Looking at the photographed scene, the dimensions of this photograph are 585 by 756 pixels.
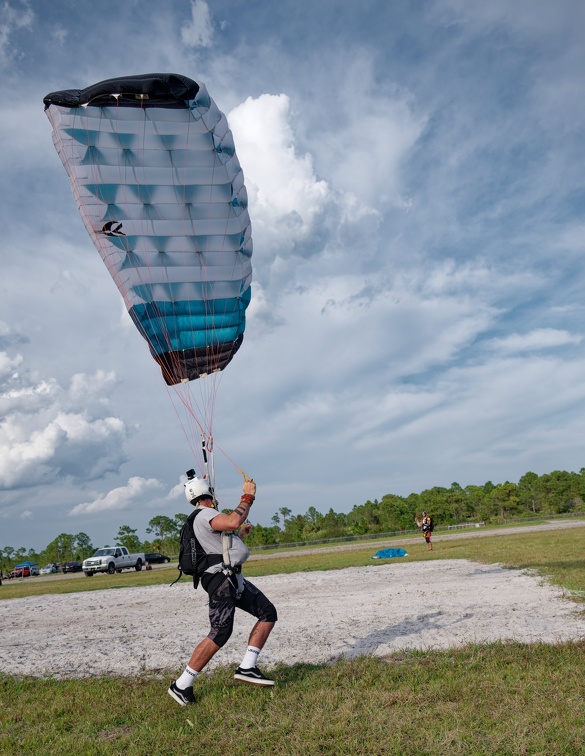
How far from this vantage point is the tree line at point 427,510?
270 ft

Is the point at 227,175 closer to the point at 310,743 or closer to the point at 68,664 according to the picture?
the point at 68,664

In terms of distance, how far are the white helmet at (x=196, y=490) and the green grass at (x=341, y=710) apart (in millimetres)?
1825

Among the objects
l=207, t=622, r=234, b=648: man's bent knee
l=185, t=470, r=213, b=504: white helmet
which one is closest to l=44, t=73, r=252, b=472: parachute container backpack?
l=185, t=470, r=213, b=504: white helmet

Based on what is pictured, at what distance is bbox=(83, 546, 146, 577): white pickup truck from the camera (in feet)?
116

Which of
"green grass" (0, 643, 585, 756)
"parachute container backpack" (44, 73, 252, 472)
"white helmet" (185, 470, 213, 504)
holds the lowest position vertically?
"green grass" (0, 643, 585, 756)

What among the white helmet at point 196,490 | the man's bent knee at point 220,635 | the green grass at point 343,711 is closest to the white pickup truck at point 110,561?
the green grass at point 343,711

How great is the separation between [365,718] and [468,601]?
6.05 metres

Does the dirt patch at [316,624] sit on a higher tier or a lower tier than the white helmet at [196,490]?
lower

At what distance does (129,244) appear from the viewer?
38.7ft

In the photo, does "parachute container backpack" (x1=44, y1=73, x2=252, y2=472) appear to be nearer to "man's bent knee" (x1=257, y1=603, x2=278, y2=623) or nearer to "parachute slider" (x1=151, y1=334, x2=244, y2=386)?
"parachute slider" (x1=151, y1=334, x2=244, y2=386)

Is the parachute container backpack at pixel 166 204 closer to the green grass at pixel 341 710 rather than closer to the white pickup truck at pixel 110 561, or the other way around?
the green grass at pixel 341 710

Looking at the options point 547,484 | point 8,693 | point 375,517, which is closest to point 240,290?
point 8,693

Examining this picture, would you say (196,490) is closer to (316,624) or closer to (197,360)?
(316,624)

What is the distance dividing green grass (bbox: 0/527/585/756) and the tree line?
73.0m
